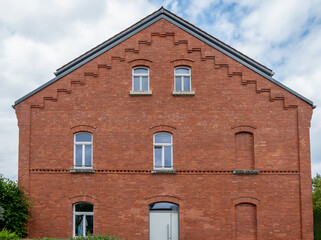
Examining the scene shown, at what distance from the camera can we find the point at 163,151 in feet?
61.8

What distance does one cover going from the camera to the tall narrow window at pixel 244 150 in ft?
61.4

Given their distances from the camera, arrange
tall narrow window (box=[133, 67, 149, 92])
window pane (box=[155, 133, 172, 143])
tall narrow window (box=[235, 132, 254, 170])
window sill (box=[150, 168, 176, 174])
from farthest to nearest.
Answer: tall narrow window (box=[133, 67, 149, 92]) → window pane (box=[155, 133, 172, 143]) → tall narrow window (box=[235, 132, 254, 170]) → window sill (box=[150, 168, 176, 174])

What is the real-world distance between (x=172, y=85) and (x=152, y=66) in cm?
132

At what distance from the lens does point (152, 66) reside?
63.1 feet

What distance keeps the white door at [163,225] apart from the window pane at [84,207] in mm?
2756

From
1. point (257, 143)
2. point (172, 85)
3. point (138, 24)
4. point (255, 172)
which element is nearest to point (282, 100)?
point (257, 143)

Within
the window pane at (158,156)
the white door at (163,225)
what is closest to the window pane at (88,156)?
the window pane at (158,156)

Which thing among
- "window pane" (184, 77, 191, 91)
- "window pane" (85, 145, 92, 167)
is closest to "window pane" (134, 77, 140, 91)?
"window pane" (184, 77, 191, 91)

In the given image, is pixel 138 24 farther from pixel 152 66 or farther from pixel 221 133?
pixel 221 133

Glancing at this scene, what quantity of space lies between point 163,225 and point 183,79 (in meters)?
6.88

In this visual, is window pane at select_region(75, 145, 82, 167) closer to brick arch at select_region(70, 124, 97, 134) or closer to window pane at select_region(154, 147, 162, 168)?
brick arch at select_region(70, 124, 97, 134)

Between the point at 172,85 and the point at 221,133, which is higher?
the point at 172,85

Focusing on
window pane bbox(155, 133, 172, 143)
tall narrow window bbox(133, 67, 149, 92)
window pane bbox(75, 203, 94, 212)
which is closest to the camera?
window pane bbox(75, 203, 94, 212)

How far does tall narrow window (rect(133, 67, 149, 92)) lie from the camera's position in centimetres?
1927
